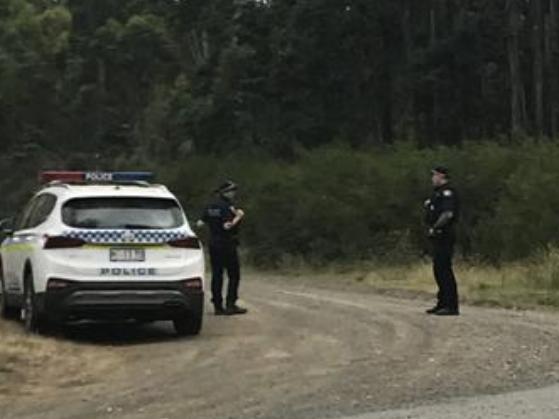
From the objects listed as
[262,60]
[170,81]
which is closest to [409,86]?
[262,60]

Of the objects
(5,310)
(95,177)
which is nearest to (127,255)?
(95,177)

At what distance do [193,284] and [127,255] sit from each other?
2.74ft

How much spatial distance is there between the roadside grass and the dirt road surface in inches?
68.3

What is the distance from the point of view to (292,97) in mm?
54812

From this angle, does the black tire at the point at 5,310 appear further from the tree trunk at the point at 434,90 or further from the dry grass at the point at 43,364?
the tree trunk at the point at 434,90

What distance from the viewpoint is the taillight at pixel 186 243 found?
13.5 metres

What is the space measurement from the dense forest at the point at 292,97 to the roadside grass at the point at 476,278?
144cm

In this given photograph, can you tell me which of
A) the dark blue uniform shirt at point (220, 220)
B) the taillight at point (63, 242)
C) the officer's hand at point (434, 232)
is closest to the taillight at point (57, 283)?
the taillight at point (63, 242)

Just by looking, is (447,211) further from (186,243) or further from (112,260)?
(112,260)

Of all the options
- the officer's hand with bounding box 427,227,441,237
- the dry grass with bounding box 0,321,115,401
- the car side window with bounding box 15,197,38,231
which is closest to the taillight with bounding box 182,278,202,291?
the dry grass with bounding box 0,321,115,401

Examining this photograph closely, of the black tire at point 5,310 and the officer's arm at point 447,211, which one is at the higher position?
the officer's arm at point 447,211

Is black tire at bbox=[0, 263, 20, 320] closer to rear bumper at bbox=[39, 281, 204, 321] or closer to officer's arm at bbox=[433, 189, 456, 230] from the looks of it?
rear bumper at bbox=[39, 281, 204, 321]

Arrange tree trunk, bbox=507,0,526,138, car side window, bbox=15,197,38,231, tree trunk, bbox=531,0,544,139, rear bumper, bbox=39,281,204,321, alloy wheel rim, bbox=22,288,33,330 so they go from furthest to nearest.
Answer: tree trunk, bbox=531,0,544,139 < tree trunk, bbox=507,0,526,138 < car side window, bbox=15,197,38,231 < alloy wheel rim, bbox=22,288,33,330 < rear bumper, bbox=39,281,204,321

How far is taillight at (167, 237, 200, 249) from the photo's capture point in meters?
13.5
